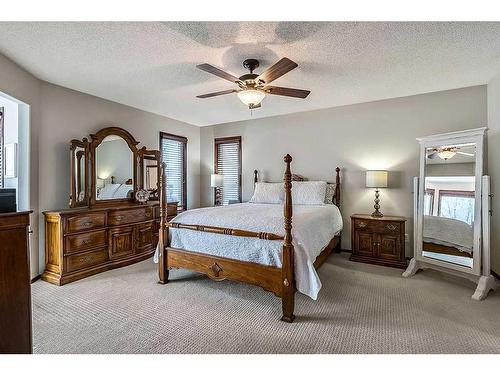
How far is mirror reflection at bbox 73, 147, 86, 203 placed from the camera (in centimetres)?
343

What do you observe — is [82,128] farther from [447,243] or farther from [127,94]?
[447,243]

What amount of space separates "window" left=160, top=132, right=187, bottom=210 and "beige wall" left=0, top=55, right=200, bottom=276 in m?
1.11

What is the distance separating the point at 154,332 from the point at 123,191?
268 cm

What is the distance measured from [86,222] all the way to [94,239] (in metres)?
0.27

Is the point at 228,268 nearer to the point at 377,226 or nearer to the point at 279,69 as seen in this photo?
the point at 279,69

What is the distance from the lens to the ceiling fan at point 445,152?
10.0 ft

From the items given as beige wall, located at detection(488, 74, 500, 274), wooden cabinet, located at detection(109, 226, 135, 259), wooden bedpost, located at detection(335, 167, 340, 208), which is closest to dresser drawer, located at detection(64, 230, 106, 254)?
wooden cabinet, located at detection(109, 226, 135, 259)

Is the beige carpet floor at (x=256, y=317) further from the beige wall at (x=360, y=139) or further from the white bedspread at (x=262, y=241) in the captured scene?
the beige wall at (x=360, y=139)

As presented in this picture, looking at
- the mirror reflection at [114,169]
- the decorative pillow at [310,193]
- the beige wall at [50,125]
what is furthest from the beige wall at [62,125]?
the decorative pillow at [310,193]

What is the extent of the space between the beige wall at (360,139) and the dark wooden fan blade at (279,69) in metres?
2.46

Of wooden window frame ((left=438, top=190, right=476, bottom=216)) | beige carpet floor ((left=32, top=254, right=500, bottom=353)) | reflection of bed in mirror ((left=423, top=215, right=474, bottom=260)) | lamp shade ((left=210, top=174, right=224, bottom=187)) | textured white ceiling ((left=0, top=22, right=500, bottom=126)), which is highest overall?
→ textured white ceiling ((left=0, top=22, right=500, bottom=126))

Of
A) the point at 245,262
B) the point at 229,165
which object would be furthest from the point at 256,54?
the point at 229,165

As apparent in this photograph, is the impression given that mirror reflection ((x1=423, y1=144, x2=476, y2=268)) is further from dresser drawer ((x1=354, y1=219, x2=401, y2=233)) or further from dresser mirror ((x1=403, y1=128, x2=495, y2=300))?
dresser drawer ((x1=354, y1=219, x2=401, y2=233))

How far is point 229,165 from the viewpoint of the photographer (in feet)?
18.3
